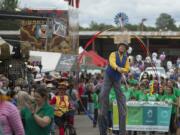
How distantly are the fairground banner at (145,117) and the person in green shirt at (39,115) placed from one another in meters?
8.57

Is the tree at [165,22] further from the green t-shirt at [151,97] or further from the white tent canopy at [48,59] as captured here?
the green t-shirt at [151,97]

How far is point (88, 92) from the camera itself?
28719mm

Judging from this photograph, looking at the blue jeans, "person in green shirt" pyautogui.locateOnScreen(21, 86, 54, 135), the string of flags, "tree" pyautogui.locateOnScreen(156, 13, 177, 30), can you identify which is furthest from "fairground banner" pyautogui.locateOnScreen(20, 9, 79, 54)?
"tree" pyautogui.locateOnScreen(156, 13, 177, 30)

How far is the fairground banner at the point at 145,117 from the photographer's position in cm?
1623

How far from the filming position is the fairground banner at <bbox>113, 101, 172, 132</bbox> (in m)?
16.2

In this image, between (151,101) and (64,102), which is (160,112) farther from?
(64,102)

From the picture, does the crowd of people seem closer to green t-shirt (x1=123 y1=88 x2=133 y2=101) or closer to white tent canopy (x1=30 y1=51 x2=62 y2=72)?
green t-shirt (x1=123 y1=88 x2=133 y2=101)

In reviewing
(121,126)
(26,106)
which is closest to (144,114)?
(121,126)

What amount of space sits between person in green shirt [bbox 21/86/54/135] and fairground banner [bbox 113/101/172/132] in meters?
8.57

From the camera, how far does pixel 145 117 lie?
16.3m

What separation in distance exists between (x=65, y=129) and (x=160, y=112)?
276 cm

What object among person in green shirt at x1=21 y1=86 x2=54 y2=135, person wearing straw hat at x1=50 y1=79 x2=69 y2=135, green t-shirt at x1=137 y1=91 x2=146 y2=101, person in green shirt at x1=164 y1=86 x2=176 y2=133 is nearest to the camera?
person in green shirt at x1=21 y1=86 x2=54 y2=135

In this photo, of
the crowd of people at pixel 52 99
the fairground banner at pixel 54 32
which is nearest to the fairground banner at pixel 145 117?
the crowd of people at pixel 52 99

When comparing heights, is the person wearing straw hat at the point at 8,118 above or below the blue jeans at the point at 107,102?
above
